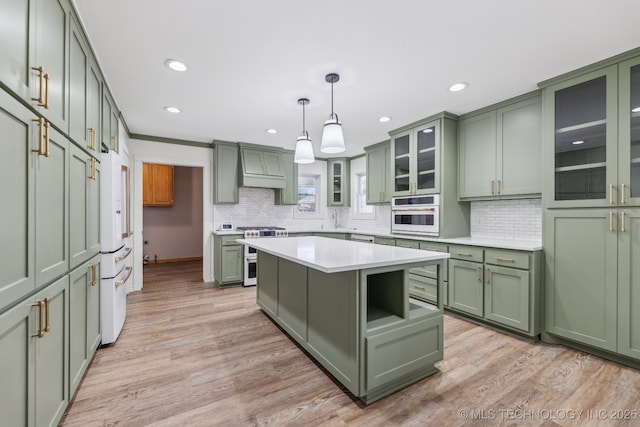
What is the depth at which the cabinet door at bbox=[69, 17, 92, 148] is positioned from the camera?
5.87 ft

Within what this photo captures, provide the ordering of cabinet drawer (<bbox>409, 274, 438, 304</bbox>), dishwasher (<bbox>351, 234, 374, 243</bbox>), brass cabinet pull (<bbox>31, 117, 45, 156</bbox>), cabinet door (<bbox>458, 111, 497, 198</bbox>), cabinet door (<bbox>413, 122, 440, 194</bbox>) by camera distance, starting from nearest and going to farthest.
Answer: brass cabinet pull (<bbox>31, 117, 45, 156</bbox>), cabinet door (<bbox>458, 111, 497, 198</bbox>), cabinet drawer (<bbox>409, 274, 438, 304</bbox>), cabinet door (<bbox>413, 122, 440, 194</bbox>), dishwasher (<bbox>351, 234, 374, 243</bbox>)

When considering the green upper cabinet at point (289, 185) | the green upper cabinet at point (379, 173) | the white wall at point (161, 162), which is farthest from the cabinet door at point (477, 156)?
the white wall at point (161, 162)

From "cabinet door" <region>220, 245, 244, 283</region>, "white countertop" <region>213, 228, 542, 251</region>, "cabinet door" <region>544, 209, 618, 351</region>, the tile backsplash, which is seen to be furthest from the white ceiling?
"cabinet door" <region>220, 245, 244, 283</region>

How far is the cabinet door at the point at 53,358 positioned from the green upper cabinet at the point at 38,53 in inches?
34.6

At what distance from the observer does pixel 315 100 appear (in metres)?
3.21

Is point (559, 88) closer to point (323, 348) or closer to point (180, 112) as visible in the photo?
point (323, 348)

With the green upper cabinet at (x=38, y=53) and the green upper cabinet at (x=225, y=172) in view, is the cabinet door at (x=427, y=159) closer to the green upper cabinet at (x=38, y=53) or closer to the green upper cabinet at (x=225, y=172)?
the green upper cabinet at (x=225, y=172)

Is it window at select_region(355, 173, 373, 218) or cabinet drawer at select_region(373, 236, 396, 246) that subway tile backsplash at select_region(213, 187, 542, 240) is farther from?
cabinet drawer at select_region(373, 236, 396, 246)

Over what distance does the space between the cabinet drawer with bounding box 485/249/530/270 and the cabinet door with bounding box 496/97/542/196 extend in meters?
0.70

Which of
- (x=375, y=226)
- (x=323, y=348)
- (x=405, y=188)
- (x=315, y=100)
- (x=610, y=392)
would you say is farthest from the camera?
(x=375, y=226)

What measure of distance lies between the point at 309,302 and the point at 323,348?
0.37 m

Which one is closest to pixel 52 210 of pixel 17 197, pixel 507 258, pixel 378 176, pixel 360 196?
pixel 17 197

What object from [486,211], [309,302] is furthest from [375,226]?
[309,302]

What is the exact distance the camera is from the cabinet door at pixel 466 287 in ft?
10.2
